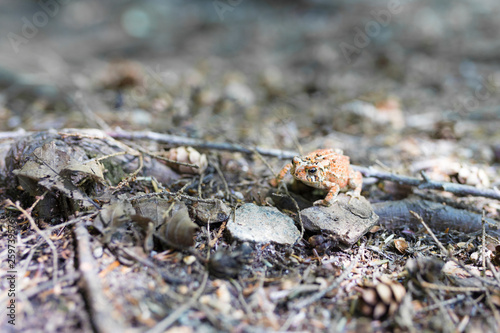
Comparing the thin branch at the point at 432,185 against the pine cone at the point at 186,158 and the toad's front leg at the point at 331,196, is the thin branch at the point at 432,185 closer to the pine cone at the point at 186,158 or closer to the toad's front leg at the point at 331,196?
the toad's front leg at the point at 331,196

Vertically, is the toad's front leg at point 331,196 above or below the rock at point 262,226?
above

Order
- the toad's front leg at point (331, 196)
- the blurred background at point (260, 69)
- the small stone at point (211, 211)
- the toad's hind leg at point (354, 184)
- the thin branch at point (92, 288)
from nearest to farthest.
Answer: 1. the thin branch at point (92, 288)
2. the small stone at point (211, 211)
3. the toad's front leg at point (331, 196)
4. the toad's hind leg at point (354, 184)
5. the blurred background at point (260, 69)

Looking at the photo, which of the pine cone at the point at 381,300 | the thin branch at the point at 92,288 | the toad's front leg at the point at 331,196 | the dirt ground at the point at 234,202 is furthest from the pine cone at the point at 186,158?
the pine cone at the point at 381,300

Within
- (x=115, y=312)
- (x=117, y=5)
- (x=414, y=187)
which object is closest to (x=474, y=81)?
(x=414, y=187)

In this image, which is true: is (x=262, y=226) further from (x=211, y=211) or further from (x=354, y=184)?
(x=354, y=184)

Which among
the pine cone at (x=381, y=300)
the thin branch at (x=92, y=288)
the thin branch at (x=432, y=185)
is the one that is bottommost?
the pine cone at (x=381, y=300)

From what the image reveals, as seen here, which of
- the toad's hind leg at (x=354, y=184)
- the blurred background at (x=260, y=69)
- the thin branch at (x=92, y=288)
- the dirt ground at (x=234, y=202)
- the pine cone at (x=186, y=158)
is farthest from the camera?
the blurred background at (x=260, y=69)

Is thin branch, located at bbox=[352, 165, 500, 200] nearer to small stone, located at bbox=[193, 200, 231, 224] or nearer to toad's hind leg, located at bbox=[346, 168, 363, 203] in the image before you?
toad's hind leg, located at bbox=[346, 168, 363, 203]

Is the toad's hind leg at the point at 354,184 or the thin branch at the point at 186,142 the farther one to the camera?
the thin branch at the point at 186,142

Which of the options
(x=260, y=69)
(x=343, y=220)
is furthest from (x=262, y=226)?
(x=260, y=69)
